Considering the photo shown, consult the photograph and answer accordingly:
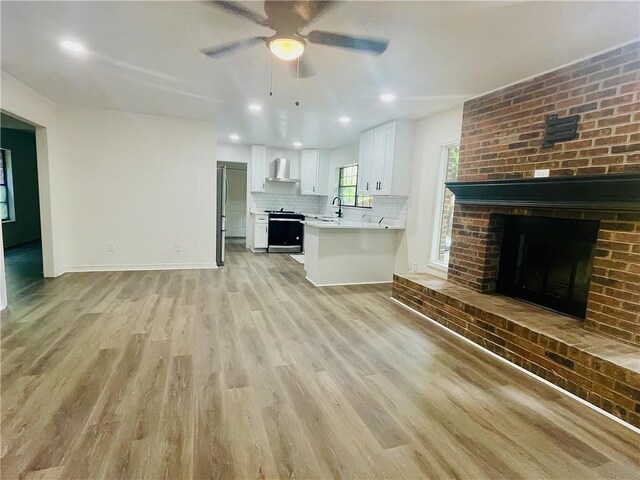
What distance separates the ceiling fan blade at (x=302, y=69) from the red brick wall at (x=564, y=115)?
199cm

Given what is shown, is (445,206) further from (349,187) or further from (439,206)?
(349,187)

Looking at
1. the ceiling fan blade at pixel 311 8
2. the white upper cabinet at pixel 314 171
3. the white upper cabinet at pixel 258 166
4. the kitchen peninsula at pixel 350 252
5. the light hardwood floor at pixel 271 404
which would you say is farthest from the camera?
the white upper cabinet at pixel 314 171

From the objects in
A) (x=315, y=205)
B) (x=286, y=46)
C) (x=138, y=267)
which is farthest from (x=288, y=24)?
(x=315, y=205)

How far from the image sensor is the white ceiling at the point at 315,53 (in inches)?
81.1

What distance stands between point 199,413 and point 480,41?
10.5 ft

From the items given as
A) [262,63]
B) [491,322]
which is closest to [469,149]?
[491,322]

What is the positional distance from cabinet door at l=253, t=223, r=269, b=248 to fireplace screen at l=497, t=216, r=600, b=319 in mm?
5069

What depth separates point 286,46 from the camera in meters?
2.07

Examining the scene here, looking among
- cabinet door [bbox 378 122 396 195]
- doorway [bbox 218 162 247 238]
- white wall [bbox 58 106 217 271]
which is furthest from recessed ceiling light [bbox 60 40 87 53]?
doorway [bbox 218 162 247 238]

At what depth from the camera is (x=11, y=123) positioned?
5898 mm

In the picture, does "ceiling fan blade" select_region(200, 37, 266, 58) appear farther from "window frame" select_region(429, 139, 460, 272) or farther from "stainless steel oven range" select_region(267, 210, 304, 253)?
"stainless steel oven range" select_region(267, 210, 304, 253)

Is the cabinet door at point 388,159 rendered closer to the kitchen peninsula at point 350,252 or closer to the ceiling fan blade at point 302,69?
the kitchen peninsula at point 350,252

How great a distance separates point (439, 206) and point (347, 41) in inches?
110

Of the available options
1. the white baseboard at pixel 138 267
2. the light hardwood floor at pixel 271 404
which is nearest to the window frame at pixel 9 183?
the white baseboard at pixel 138 267
